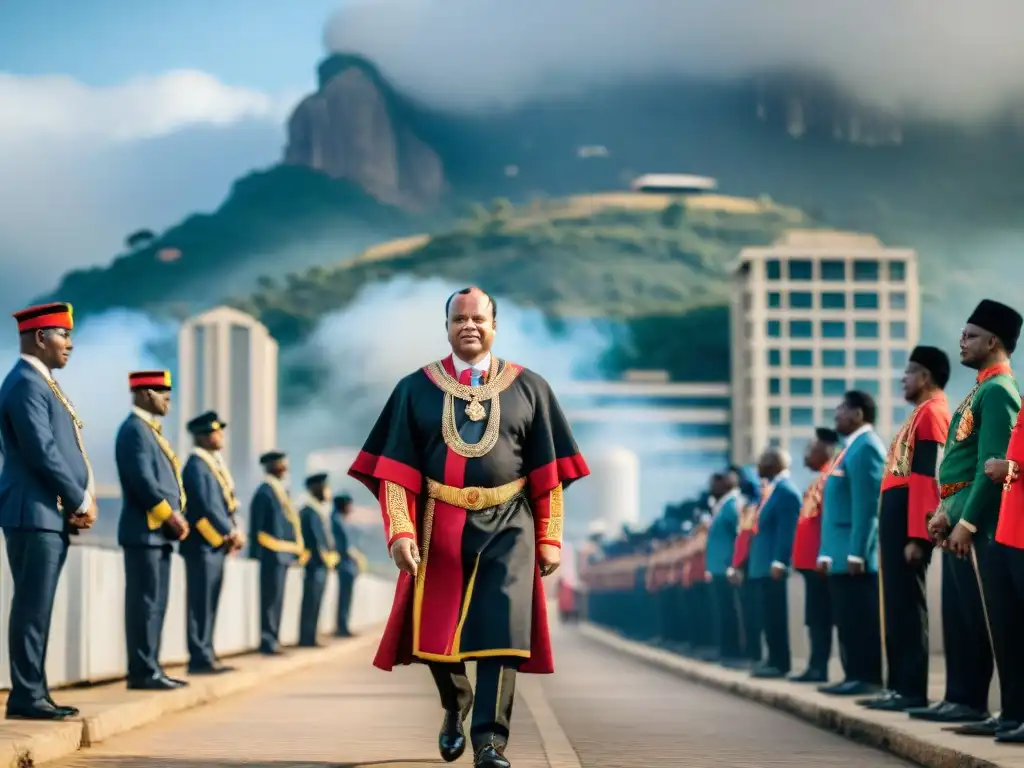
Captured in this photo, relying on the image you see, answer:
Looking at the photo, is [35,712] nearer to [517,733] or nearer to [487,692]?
[517,733]

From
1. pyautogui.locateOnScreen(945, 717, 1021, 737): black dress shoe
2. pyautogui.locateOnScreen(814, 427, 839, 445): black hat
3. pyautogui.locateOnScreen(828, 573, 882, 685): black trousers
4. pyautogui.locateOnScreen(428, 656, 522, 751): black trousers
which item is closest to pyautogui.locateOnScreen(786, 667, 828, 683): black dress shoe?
pyautogui.locateOnScreen(814, 427, 839, 445): black hat

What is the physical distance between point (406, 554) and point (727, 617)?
50.2 ft

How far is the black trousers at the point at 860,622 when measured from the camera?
1554 cm

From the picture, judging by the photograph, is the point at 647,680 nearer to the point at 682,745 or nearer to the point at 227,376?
the point at 682,745

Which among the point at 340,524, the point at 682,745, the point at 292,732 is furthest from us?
the point at 340,524

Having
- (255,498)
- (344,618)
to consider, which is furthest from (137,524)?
(344,618)

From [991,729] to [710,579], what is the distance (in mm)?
14338

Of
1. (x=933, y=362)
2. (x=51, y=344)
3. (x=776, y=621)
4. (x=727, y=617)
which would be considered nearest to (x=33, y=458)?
(x=51, y=344)

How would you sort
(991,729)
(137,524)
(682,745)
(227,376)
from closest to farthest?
(991,729) < (682,745) < (137,524) < (227,376)

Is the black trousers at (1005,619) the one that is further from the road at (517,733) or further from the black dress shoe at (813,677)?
the black dress shoe at (813,677)

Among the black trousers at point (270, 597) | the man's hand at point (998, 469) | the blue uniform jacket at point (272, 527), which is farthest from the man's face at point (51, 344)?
the black trousers at point (270, 597)

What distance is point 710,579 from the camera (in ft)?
83.2

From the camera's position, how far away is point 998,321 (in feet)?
36.3

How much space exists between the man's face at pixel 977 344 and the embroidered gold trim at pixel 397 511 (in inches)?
128
